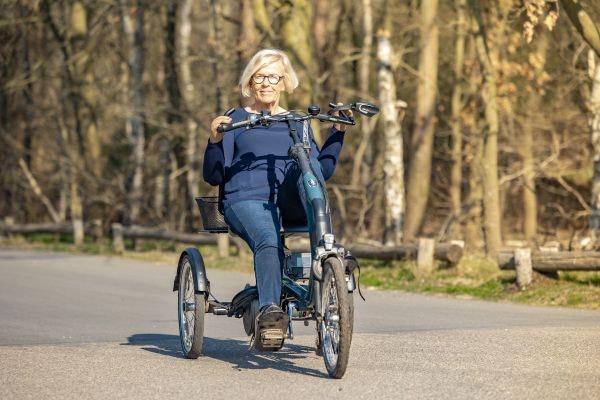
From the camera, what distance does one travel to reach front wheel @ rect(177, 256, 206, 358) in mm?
9102

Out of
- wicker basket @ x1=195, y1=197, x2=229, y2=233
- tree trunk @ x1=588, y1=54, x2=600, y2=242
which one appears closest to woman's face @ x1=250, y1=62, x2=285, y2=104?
wicker basket @ x1=195, y1=197, x2=229, y2=233

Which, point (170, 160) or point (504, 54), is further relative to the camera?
point (170, 160)

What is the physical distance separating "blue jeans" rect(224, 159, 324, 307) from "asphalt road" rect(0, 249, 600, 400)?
1.84 ft

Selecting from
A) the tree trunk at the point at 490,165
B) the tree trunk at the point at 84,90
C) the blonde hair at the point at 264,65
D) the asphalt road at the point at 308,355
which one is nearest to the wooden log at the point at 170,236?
the tree trunk at the point at 490,165

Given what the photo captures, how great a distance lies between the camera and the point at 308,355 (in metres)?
9.34

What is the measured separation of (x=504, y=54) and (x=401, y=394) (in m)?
24.2

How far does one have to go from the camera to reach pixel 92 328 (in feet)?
39.2

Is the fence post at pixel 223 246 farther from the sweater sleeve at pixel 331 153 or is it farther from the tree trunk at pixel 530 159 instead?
the sweater sleeve at pixel 331 153

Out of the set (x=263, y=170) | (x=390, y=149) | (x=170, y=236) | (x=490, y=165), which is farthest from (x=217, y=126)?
(x=170, y=236)

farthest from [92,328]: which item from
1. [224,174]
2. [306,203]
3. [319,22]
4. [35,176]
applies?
[35,176]

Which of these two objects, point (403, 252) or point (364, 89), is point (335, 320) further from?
point (364, 89)

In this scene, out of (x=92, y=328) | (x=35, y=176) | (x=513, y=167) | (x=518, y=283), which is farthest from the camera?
(x=35, y=176)

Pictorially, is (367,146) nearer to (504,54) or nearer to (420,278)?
(504,54)

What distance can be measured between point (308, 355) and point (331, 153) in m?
1.39
